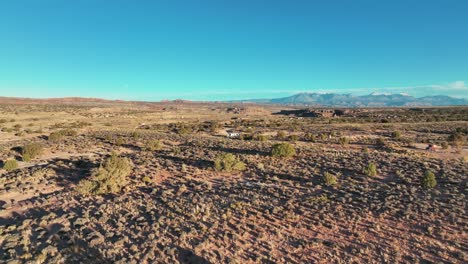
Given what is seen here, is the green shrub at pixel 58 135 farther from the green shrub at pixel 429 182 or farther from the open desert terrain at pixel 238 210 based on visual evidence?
the green shrub at pixel 429 182

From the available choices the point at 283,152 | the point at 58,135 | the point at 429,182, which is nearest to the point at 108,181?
the point at 283,152

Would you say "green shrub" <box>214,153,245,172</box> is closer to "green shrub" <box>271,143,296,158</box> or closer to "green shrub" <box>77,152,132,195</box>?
"green shrub" <box>271,143,296,158</box>

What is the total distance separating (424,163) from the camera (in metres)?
20.5

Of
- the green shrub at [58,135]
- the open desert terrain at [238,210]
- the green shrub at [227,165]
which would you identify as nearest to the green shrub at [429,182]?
the open desert terrain at [238,210]

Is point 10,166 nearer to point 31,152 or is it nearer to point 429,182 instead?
point 31,152

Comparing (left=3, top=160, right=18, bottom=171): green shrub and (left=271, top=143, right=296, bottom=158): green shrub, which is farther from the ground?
(left=271, top=143, right=296, bottom=158): green shrub

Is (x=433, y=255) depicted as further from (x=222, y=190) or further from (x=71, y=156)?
(x=71, y=156)

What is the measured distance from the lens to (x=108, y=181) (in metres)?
16.2

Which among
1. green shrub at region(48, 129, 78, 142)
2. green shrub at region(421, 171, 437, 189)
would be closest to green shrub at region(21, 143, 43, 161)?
green shrub at region(48, 129, 78, 142)

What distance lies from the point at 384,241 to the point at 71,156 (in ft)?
80.2

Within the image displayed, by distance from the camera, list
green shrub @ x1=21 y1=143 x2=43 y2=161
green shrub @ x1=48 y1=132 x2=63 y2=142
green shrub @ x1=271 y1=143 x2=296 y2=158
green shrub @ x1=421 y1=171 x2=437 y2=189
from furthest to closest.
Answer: green shrub @ x1=48 y1=132 x2=63 y2=142 < green shrub @ x1=21 y1=143 x2=43 y2=161 < green shrub @ x1=271 y1=143 x2=296 y2=158 < green shrub @ x1=421 y1=171 x2=437 y2=189

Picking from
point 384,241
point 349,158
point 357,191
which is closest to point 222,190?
point 357,191

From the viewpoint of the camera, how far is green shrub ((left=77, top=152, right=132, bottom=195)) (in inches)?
620

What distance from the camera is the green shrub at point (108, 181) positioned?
1575 centimetres
